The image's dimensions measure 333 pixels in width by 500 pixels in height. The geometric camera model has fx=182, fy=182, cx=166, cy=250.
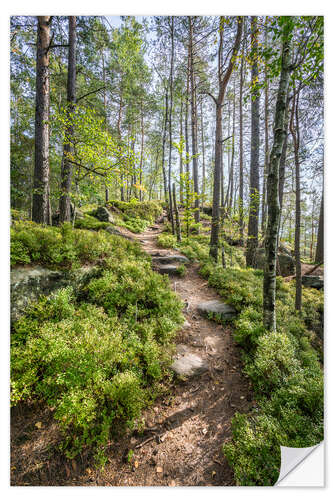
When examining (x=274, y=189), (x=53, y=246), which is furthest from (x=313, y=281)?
(x=53, y=246)

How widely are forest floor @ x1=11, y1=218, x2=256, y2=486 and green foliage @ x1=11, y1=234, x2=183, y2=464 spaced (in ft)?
0.53

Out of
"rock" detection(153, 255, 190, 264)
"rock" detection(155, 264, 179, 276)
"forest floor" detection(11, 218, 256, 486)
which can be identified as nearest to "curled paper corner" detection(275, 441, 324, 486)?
"forest floor" detection(11, 218, 256, 486)

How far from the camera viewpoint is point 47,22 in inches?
186

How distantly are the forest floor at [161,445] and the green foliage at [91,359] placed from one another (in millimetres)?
161

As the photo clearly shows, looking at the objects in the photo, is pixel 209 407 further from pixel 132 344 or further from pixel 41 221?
pixel 41 221

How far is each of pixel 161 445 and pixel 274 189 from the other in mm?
4268

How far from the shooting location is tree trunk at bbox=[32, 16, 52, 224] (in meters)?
4.59

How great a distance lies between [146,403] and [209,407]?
3.20ft

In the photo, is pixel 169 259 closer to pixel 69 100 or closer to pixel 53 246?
pixel 53 246

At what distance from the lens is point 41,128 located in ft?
15.3

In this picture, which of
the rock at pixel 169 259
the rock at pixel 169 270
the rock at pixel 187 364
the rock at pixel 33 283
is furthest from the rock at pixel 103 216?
the rock at pixel 187 364

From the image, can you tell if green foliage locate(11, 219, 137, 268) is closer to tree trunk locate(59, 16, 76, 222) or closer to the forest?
the forest
